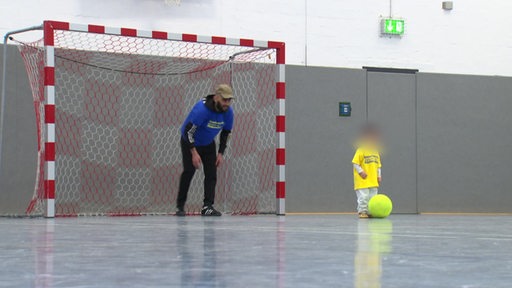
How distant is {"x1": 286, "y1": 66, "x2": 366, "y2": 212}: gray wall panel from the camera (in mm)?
13070

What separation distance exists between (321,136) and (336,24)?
1750 millimetres

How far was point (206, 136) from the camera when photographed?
9.76 m

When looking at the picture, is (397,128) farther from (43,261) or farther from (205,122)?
(43,261)

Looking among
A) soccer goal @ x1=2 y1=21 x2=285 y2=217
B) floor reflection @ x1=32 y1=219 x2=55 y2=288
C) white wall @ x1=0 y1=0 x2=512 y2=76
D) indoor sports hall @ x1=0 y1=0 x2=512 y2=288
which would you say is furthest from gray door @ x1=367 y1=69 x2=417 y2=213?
floor reflection @ x1=32 y1=219 x2=55 y2=288

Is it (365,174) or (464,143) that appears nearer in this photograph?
(365,174)

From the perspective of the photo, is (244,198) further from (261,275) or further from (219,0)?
(261,275)

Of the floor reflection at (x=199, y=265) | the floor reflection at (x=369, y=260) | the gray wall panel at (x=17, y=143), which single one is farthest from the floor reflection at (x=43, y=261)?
the gray wall panel at (x=17, y=143)

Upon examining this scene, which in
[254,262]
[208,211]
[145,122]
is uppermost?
[145,122]

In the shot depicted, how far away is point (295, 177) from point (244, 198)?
134 cm

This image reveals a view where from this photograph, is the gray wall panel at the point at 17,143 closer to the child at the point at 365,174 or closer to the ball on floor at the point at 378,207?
the child at the point at 365,174

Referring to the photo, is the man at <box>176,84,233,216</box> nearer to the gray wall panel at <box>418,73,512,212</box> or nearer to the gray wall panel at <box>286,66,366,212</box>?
the gray wall panel at <box>286,66,366,212</box>

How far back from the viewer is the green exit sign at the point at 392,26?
1377 cm

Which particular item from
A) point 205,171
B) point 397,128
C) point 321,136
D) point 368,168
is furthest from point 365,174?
point 397,128

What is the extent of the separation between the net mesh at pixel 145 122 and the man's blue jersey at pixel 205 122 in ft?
5.20
